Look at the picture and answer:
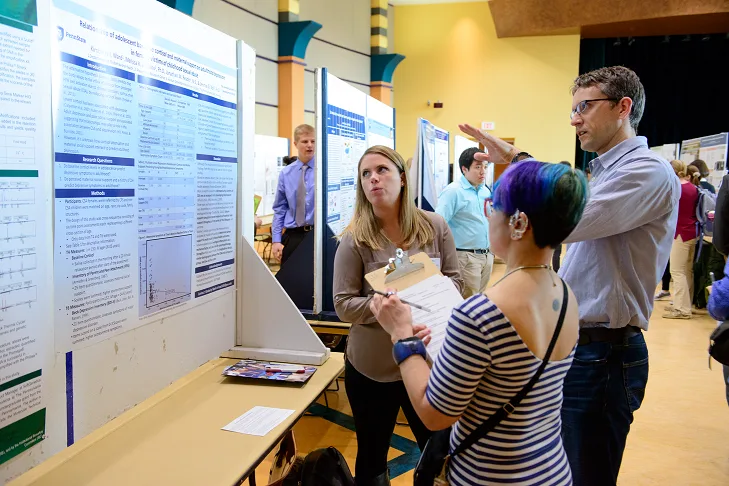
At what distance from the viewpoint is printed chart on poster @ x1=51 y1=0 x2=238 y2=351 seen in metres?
1.19

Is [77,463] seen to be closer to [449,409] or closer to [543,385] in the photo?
[449,409]

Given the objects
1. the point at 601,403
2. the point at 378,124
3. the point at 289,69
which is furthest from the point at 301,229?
the point at 289,69

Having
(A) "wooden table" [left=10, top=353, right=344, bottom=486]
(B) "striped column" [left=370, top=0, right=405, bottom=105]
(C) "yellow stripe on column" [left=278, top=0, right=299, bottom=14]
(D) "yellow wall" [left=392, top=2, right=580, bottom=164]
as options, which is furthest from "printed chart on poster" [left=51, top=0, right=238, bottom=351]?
(D) "yellow wall" [left=392, top=2, right=580, bottom=164]

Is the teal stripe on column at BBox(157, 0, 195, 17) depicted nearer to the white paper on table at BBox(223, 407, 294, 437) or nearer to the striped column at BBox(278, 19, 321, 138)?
the striped column at BBox(278, 19, 321, 138)

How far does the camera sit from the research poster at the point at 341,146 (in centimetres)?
303

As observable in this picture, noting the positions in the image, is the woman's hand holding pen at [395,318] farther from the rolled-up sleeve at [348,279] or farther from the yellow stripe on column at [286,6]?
the yellow stripe on column at [286,6]

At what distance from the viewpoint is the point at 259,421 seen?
1411mm

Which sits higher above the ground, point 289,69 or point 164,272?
point 289,69

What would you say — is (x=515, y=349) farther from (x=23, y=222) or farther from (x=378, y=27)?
(x=378, y=27)

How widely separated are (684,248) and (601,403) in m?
5.00

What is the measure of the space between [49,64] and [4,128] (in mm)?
183

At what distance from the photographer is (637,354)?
1570 millimetres

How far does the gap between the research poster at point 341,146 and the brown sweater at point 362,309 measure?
107cm

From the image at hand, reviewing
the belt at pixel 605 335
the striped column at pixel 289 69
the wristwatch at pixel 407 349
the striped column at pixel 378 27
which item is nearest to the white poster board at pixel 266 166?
the striped column at pixel 289 69
